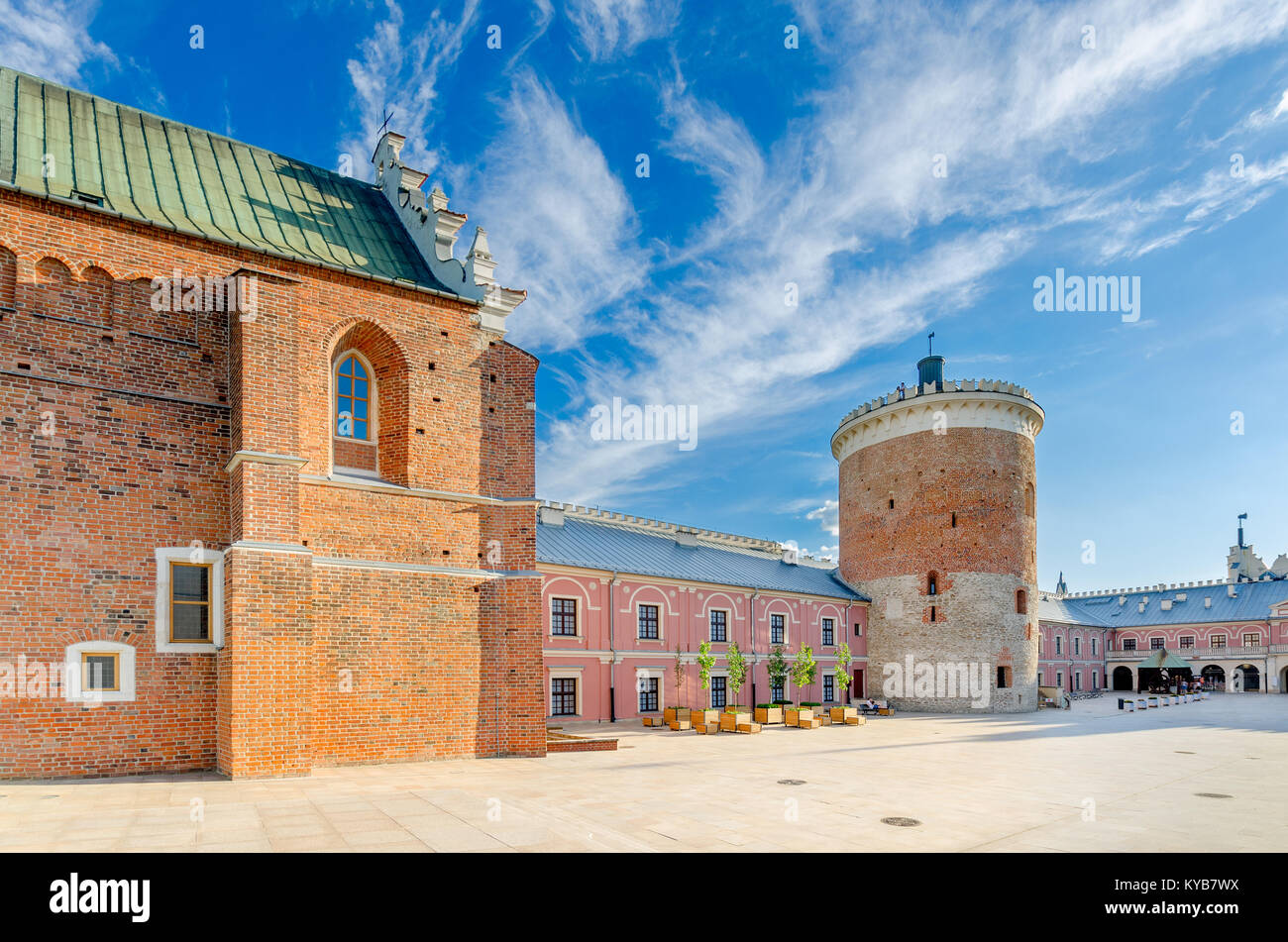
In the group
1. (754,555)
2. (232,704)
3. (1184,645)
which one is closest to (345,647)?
(232,704)

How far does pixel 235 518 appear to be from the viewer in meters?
13.5

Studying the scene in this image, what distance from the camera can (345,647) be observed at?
14461 mm

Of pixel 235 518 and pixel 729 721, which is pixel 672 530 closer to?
Result: pixel 729 721

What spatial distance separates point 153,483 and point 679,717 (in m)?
18.3

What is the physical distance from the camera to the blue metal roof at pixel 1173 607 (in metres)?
64.6

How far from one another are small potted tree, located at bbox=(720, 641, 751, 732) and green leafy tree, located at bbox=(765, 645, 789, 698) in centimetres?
117

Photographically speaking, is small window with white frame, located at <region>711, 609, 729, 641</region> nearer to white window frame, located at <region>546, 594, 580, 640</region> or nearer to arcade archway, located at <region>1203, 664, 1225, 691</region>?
white window frame, located at <region>546, 594, 580, 640</region>

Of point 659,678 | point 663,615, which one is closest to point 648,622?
point 663,615

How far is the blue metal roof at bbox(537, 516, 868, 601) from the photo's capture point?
30062mm

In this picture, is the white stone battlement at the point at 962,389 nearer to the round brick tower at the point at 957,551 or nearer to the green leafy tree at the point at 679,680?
the round brick tower at the point at 957,551

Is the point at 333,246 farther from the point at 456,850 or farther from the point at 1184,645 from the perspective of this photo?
the point at 1184,645

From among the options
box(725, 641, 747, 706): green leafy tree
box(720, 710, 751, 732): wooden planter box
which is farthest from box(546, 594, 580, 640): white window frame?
box(725, 641, 747, 706): green leafy tree

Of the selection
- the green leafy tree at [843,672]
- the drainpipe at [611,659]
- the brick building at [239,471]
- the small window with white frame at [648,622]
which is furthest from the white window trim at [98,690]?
the green leafy tree at [843,672]

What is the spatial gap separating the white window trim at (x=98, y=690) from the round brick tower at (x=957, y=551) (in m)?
36.7
